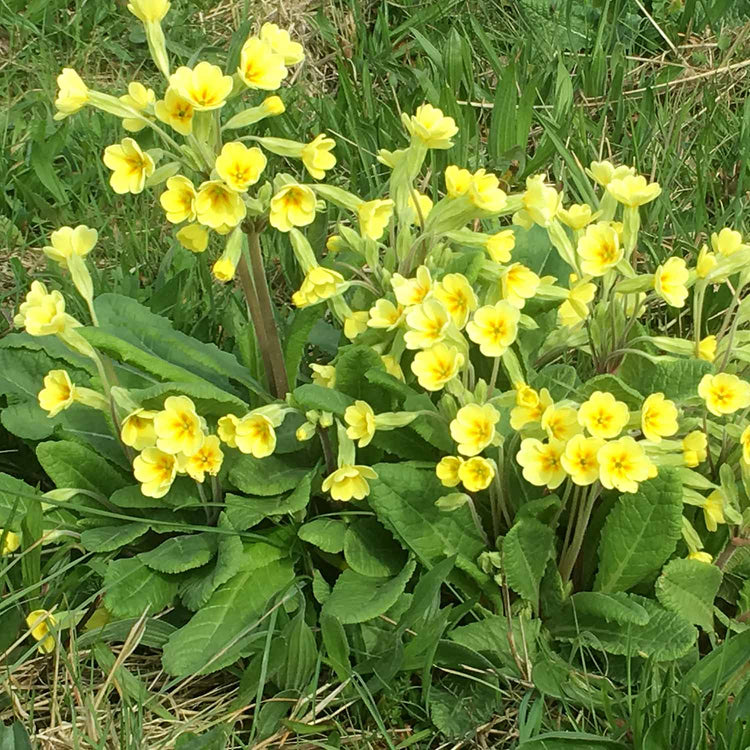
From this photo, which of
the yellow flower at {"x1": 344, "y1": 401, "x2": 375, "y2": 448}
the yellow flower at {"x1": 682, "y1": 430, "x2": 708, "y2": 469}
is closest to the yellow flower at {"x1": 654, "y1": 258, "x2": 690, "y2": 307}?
the yellow flower at {"x1": 682, "y1": 430, "x2": 708, "y2": 469}

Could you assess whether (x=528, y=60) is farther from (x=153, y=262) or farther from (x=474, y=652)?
(x=474, y=652)

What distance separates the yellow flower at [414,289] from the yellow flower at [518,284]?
0.50 ft

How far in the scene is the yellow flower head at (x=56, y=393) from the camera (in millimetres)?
1959

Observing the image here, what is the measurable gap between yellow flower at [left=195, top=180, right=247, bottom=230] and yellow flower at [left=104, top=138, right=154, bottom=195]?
120 mm

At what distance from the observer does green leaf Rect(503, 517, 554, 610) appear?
195cm

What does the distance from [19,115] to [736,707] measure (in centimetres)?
297

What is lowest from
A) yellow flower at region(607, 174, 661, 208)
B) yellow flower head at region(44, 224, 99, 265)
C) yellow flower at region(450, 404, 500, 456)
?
yellow flower at region(450, 404, 500, 456)

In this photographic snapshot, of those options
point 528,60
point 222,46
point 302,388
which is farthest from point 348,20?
point 302,388

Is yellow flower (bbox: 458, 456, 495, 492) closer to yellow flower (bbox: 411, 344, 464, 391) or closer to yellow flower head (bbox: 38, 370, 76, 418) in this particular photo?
yellow flower (bbox: 411, 344, 464, 391)

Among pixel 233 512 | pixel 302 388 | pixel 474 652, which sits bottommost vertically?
pixel 474 652

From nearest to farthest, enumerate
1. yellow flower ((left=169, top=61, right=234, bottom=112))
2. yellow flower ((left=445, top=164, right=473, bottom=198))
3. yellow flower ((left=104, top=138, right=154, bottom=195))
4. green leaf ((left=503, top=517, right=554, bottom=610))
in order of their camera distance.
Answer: yellow flower ((left=169, top=61, right=234, bottom=112)) → yellow flower ((left=104, top=138, right=154, bottom=195)) → green leaf ((left=503, top=517, right=554, bottom=610)) → yellow flower ((left=445, top=164, right=473, bottom=198))

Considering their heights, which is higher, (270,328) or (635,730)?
(270,328)

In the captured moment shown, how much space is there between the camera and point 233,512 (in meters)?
2.08

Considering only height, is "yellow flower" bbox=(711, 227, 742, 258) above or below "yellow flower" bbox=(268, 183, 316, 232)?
below
